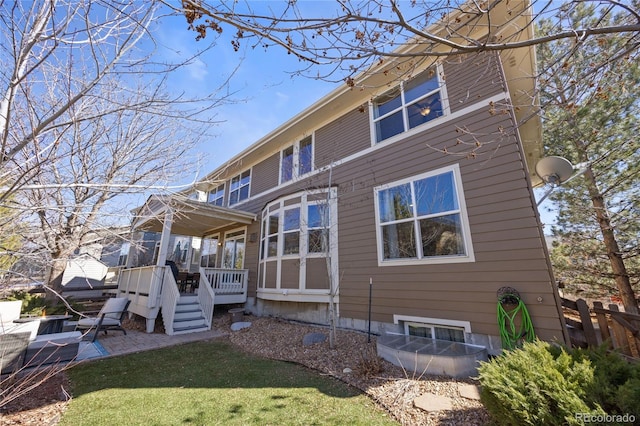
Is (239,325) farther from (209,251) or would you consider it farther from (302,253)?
(209,251)

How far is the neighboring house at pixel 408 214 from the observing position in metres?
4.69

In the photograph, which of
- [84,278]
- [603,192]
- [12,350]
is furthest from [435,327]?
[84,278]

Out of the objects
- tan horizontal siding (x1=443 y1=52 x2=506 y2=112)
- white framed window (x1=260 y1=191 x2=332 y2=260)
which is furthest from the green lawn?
tan horizontal siding (x1=443 y1=52 x2=506 y2=112)

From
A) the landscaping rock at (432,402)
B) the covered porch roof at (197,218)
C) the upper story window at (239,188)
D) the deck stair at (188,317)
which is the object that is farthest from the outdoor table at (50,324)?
the landscaping rock at (432,402)

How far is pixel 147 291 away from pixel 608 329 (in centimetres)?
1056

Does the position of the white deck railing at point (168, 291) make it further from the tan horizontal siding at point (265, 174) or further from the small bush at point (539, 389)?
the small bush at point (539, 389)

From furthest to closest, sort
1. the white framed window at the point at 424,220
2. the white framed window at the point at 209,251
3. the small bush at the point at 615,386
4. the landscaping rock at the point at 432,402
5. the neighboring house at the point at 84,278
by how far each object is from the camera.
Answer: the neighboring house at the point at 84,278, the white framed window at the point at 209,251, the white framed window at the point at 424,220, the landscaping rock at the point at 432,402, the small bush at the point at 615,386

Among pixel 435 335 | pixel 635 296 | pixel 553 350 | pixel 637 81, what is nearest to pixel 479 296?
pixel 435 335

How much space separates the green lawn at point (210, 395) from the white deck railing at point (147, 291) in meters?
2.64

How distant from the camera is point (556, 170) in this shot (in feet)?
14.9

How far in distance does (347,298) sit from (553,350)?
14.6 ft

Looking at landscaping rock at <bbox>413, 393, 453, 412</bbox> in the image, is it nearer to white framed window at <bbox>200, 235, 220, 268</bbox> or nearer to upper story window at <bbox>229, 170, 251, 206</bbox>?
upper story window at <bbox>229, 170, 251, 206</bbox>

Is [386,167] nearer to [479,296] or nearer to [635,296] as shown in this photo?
[479,296]

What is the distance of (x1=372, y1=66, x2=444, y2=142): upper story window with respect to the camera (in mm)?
6402
